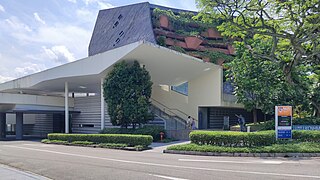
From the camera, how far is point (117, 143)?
19.0 m

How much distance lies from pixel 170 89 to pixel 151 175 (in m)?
25.0

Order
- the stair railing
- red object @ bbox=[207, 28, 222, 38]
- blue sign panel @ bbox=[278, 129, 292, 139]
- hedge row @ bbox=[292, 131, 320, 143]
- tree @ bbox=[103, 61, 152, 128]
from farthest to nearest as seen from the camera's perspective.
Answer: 1. red object @ bbox=[207, 28, 222, 38]
2. the stair railing
3. tree @ bbox=[103, 61, 152, 128]
4. blue sign panel @ bbox=[278, 129, 292, 139]
5. hedge row @ bbox=[292, 131, 320, 143]

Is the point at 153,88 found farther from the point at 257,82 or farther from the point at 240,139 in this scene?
the point at 240,139

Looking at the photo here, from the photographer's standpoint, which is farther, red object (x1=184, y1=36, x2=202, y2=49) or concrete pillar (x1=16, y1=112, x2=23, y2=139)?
red object (x1=184, y1=36, x2=202, y2=49)

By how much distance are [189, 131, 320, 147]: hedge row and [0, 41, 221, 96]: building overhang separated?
819 cm

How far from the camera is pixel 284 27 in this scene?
Answer: 2012 cm

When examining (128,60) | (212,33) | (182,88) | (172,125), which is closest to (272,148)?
(172,125)

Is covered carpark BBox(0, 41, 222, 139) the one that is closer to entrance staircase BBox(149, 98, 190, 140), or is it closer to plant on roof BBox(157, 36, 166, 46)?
entrance staircase BBox(149, 98, 190, 140)

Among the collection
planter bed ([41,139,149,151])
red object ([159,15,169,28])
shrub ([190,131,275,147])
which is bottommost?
planter bed ([41,139,149,151])

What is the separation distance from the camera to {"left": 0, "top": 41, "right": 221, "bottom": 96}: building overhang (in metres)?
22.9

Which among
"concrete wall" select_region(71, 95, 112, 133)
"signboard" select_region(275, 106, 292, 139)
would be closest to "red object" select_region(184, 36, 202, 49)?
"concrete wall" select_region(71, 95, 112, 133)

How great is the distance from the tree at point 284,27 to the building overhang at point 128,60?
4.39 metres

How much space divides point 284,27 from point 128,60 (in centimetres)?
1074

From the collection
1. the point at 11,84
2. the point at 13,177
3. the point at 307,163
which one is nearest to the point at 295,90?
the point at 307,163
